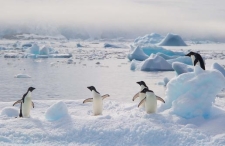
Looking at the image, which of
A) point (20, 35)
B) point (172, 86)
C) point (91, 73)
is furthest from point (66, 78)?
point (20, 35)

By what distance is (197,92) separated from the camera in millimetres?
7012

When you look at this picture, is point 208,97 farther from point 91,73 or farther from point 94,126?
point 91,73

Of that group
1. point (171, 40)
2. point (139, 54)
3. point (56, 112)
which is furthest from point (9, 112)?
point (171, 40)

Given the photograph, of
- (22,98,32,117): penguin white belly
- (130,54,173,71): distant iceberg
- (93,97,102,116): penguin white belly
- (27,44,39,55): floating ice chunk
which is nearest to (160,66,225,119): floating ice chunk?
(93,97,102,116): penguin white belly

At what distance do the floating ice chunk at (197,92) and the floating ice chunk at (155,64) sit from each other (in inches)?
641

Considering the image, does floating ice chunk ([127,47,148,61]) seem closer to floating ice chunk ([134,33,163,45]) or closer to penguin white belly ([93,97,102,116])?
penguin white belly ([93,97,102,116])

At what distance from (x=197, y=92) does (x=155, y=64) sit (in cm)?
1719

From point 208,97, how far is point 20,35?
92366 millimetres

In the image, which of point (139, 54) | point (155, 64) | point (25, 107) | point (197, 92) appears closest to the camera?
point (197, 92)

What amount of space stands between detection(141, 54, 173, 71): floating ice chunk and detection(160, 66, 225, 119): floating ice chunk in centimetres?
1628

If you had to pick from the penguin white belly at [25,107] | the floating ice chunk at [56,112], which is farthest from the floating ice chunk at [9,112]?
the floating ice chunk at [56,112]

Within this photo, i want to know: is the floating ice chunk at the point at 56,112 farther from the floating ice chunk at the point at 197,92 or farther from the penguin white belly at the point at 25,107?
the floating ice chunk at the point at 197,92

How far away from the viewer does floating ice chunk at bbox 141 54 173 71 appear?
941 inches

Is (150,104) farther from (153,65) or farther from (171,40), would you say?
(171,40)
